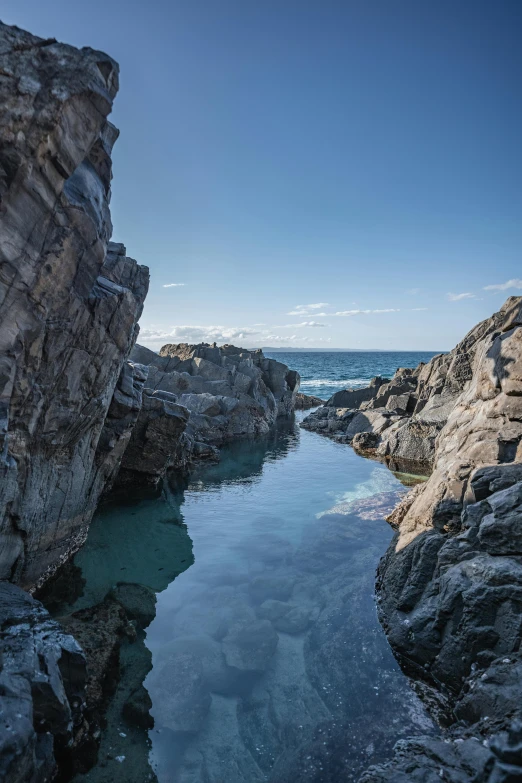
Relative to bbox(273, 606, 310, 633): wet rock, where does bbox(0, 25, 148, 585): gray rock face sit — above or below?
above

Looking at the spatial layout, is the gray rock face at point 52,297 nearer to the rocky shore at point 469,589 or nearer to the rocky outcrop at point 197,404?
the rocky outcrop at point 197,404

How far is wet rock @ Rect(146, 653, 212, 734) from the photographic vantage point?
897cm

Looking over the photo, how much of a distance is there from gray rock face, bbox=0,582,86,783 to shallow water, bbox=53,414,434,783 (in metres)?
1.13

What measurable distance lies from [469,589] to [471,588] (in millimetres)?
53

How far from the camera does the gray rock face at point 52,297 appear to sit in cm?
930

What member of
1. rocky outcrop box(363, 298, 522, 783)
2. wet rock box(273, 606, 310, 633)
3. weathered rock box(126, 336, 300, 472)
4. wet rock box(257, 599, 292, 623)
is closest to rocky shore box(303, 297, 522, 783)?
rocky outcrop box(363, 298, 522, 783)

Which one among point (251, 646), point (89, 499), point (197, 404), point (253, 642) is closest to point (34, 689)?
point (251, 646)

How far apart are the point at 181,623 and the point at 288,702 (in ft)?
13.4

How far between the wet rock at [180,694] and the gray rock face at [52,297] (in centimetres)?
481

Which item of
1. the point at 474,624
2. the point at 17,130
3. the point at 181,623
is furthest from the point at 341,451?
the point at 17,130

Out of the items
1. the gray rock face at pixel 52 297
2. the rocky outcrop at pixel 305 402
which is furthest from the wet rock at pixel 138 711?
the rocky outcrop at pixel 305 402

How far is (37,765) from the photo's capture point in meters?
6.50

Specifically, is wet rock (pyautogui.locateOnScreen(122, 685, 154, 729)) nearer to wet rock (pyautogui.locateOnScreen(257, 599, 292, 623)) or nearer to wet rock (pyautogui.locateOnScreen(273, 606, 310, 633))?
wet rock (pyautogui.locateOnScreen(273, 606, 310, 633))

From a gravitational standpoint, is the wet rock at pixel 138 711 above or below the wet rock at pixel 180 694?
above
